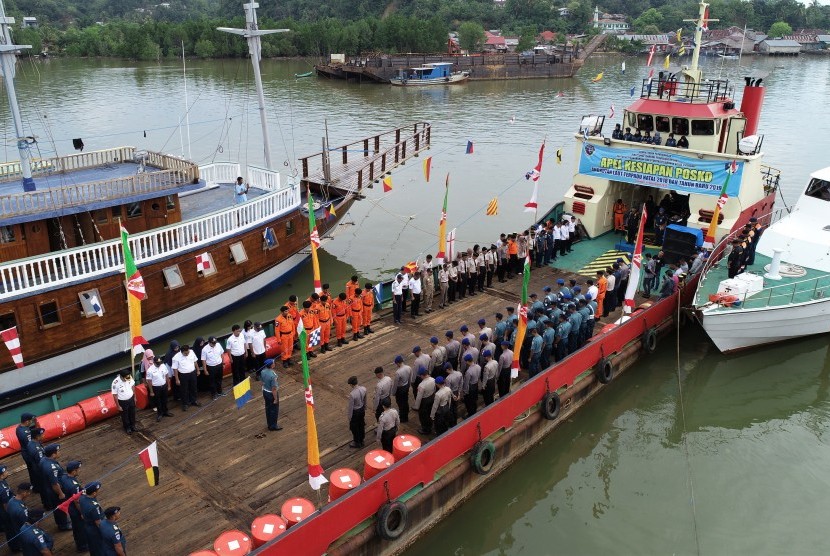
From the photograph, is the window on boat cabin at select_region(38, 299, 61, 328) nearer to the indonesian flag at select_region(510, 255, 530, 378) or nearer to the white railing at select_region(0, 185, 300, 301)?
the white railing at select_region(0, 185, 300, 301)

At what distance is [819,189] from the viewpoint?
17812mm

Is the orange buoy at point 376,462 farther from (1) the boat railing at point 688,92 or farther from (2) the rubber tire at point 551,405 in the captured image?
(1) the boat railing at point 688,92

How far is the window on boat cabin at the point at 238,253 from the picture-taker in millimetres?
16359

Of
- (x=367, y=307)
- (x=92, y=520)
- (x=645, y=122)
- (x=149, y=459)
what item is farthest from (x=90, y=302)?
(x=645, y=122)

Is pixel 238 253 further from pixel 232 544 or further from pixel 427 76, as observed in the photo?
pixel 427 76

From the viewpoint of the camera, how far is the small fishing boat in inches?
2534

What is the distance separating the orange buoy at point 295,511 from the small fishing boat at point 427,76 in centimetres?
6007

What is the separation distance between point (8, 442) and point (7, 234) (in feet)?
17.1

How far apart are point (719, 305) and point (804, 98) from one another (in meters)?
54.4

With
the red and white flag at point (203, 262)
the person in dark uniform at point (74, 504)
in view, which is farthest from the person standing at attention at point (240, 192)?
the person in dark uniform at point (74, 504)

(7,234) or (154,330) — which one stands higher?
(7,234)

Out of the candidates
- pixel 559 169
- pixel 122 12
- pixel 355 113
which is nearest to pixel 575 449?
pixel 559 169

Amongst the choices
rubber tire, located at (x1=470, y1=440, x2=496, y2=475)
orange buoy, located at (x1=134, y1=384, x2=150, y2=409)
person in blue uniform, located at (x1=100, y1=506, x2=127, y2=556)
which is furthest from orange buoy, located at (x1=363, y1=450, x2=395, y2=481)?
orange buoy, located at (x1=134, y1=384, x2=150, y2=409)

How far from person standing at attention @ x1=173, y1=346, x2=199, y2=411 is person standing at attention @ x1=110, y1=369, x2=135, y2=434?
0.71 m
